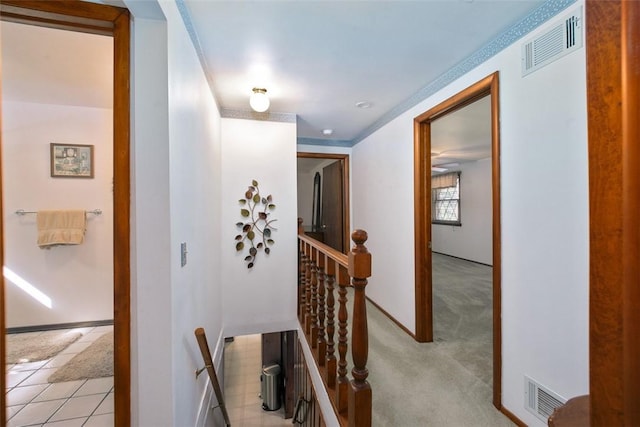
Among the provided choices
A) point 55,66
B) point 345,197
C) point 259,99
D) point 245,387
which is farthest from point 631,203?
point 245,387

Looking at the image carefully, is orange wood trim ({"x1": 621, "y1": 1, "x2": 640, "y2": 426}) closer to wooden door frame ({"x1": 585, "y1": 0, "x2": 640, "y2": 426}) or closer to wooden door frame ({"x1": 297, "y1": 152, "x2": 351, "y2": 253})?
wooden door frame ({"x1": 585, "y1": 0, "x2": 640, "y2": 426})

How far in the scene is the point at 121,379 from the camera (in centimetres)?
112

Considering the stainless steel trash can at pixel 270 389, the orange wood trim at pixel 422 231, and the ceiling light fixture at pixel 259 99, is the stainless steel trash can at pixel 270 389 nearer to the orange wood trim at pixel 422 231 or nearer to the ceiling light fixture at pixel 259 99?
the orange wood trim at pixel 422 231

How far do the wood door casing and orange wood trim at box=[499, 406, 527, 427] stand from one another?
2.62m

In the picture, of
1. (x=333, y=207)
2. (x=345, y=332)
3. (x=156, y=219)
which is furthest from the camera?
(x=333, y=207)

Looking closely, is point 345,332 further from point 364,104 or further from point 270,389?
point 270,389

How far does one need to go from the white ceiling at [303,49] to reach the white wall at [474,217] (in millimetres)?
4325

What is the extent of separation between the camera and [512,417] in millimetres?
1539

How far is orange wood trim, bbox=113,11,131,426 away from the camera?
3.66ft

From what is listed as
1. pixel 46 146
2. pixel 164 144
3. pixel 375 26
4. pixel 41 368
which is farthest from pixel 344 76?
pixel 41 368

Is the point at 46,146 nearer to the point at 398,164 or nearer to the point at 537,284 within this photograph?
the point at 398,164

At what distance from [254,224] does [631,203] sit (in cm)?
281

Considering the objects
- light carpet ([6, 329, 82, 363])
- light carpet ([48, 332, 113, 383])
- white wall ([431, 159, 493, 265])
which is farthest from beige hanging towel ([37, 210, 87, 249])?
white wall ([431, 159, 493, 265])

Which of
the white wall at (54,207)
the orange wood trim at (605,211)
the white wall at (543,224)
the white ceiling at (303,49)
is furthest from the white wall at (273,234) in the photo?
the orange wood trim at (605,211)
